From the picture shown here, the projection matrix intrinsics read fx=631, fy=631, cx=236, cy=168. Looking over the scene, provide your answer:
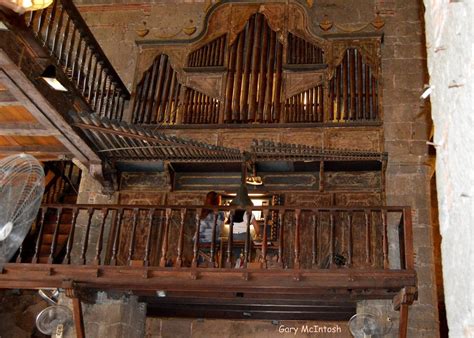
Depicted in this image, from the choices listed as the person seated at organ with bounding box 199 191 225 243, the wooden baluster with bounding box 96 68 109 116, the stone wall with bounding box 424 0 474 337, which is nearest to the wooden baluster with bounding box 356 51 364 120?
the person seated at organ with bounding box 199 191 225 243

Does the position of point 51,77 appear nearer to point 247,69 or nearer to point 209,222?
point 209,222

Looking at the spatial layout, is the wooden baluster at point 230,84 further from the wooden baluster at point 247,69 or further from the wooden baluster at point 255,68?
the wooden baluster at point 255,68

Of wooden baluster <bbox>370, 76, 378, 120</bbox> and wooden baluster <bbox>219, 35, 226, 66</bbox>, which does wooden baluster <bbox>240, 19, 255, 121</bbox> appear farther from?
wooden baluster <bbox>370, 76, 378, 120</bbox>

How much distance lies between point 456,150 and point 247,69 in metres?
9.91

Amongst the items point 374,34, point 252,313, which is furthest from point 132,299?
point 374,34

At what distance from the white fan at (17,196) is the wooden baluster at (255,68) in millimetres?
4936

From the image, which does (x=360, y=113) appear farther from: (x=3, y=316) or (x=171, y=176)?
(x=3, y=316)

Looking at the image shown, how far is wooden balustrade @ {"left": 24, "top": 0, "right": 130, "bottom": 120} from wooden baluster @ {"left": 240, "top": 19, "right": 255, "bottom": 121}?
89.9 inches

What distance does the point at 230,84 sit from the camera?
40.0 ft

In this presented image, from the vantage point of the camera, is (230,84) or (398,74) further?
(230,84)

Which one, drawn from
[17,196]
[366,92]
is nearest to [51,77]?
[17,196]

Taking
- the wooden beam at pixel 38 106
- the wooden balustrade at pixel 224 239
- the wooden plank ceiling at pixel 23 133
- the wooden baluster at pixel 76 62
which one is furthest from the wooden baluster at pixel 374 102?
the wooden plank ceiling at pixel 23 133

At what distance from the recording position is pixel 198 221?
30.7 feet

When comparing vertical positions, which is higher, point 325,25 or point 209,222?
point 325,25
